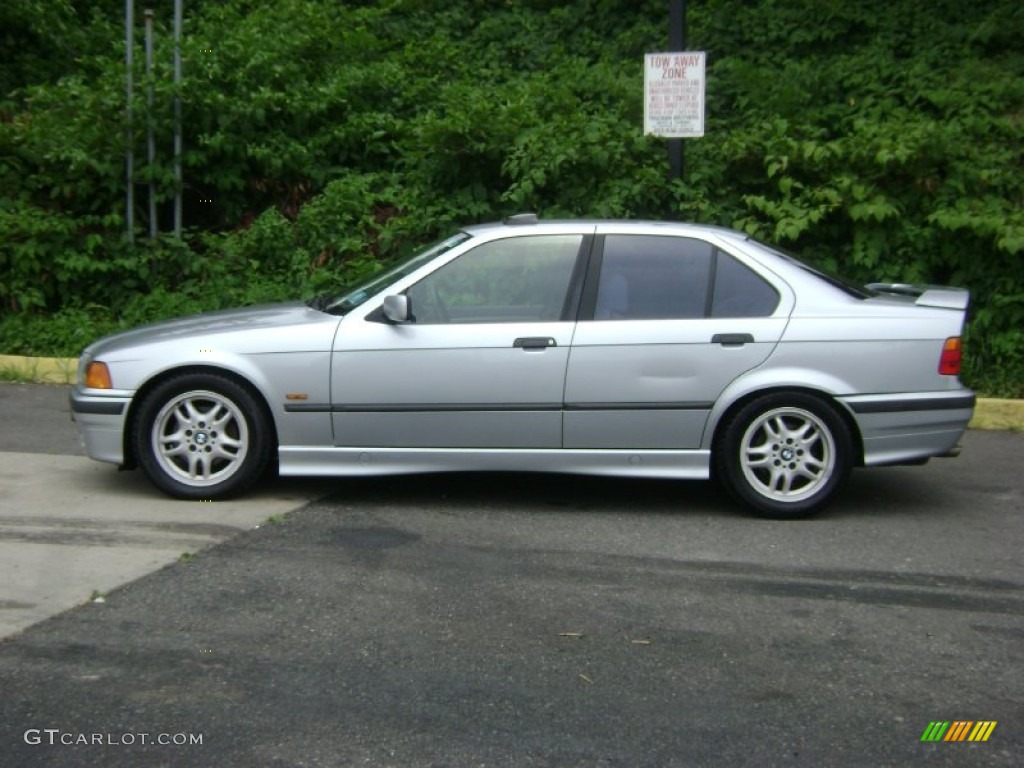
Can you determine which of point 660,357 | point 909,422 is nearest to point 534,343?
point 660,357

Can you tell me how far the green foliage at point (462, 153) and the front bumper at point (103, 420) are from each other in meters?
4.06

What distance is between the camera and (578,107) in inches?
470

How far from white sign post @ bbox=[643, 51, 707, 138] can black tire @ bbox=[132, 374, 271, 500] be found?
4770 millimetres

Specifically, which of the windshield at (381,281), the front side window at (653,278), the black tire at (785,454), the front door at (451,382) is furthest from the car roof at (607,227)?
the black tire at (785,454)

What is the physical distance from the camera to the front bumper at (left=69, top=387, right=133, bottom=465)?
6508mm

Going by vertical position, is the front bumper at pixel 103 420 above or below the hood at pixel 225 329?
below

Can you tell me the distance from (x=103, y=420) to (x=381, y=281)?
1.59 meters

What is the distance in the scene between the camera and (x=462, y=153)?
11273 mm

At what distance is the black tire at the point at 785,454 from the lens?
646 cm

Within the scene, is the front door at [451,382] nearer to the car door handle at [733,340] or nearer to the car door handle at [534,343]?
the car door handle at [534,343]

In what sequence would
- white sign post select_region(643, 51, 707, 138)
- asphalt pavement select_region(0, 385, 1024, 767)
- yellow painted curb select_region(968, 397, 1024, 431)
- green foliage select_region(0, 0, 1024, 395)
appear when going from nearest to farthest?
asphalt pavement select_region(0, 385, 1024, 767), yellow painted curb select_region(968, 397, 1024, 431), white sign post select_region(643, 51, 707, 138), green foliage select_region(0, 0, 1024, 395)

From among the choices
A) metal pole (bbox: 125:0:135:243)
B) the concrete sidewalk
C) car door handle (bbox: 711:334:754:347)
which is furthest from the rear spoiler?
metal pole (bbox: 125:0:135:243)

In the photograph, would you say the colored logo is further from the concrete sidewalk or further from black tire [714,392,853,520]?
the concrete sidewalk

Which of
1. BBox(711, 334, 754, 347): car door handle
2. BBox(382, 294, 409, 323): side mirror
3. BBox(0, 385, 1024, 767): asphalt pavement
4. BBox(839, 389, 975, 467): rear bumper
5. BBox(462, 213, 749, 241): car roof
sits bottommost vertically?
BBox(0, 385, 1024, 767): asphalt pavement
